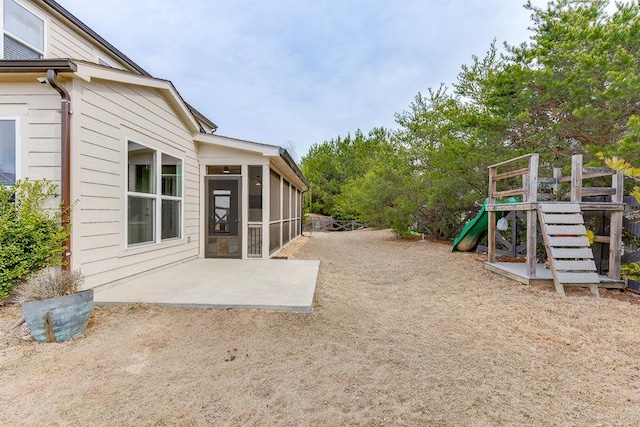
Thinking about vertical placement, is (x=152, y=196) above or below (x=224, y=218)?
above

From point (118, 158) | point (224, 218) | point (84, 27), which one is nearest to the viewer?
point (118, 158)

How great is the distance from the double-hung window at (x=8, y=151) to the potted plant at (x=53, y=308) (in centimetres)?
180

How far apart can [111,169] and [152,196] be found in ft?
3.15

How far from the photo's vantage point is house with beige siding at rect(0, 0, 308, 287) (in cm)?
381

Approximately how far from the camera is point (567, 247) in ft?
16.9

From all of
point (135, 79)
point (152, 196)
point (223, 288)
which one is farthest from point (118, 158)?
point (223, 288)

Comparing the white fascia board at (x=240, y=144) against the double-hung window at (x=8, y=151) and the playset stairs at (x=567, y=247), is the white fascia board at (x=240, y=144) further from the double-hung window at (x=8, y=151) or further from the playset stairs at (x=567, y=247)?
the playset stairs at (x=567, y=247)

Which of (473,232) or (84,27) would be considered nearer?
(84,27)

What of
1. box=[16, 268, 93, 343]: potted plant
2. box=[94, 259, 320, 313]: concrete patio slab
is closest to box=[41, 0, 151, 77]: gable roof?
box=[94, 259, 320, 313]: concrete patio slab

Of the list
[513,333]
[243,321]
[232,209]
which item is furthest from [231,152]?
[513,333]

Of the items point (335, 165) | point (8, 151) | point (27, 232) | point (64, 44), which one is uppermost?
point (335, 165)

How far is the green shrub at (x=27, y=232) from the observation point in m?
3.43

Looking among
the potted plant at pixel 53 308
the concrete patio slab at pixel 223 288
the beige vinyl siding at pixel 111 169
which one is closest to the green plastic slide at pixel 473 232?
the concrete patio slab at pixel 223 288

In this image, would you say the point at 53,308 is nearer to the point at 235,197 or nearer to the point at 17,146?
the point at 17,146
